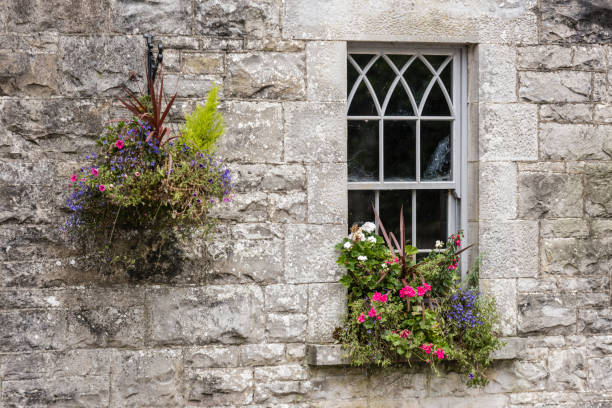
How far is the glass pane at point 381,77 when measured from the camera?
4.07m

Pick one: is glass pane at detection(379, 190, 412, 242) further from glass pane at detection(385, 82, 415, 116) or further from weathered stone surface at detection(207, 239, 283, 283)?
weathered stone surface at detection(207, 239, 283, 283)

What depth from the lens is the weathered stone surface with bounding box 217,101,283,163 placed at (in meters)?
3.78

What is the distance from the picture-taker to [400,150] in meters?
4.13

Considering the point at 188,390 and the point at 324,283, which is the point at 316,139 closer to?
the point at 324,283

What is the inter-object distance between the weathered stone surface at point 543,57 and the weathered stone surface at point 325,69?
48.7 inches

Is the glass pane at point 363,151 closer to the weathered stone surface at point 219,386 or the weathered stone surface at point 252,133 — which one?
the weathered stone surface at point 252,133

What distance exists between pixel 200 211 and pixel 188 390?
115cm

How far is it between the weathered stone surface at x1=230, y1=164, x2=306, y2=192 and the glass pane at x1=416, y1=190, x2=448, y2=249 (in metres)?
0.89

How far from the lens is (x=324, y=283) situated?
3.85 meters

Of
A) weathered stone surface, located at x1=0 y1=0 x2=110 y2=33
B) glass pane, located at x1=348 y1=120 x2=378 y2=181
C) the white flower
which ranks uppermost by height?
weathered stone surface, located at x1=0 y1=0 x2=110 y2=33

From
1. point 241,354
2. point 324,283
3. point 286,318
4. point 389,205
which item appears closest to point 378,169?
point 389,205

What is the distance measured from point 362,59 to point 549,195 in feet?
5.16

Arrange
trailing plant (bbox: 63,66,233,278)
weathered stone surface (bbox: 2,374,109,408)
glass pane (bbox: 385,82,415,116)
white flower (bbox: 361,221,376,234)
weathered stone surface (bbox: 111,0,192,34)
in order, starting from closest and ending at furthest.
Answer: trailing plant (bbox: 63,66,233,278), weathered stone surface (bbox: 2,374,109,408), weathered stone surface (bbox: 111,0,192,34), white flower (bbox: 361,221,376,234), glass pane (bbox: 385,82,415,116)

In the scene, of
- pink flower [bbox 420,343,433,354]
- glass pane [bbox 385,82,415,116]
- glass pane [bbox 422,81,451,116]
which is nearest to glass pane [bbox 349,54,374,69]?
glass pane [bbox 385,82,415,116]
